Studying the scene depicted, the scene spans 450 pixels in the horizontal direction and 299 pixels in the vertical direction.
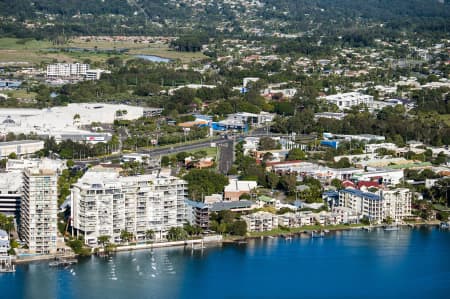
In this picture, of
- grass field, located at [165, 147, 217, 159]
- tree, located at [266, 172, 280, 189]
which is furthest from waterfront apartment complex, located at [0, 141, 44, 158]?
tree, located at [266, 172, 280, 189]

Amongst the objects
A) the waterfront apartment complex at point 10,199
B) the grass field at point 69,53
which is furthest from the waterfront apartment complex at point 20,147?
the grass field at point 69,53

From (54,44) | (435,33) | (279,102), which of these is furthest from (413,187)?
(435,33)

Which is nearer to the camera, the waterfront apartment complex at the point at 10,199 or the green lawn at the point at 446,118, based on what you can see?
the waterfront apartment complex at the point at 10,199

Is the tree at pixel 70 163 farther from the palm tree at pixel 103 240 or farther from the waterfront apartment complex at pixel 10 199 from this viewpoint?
the palm tree at pixel 103 240

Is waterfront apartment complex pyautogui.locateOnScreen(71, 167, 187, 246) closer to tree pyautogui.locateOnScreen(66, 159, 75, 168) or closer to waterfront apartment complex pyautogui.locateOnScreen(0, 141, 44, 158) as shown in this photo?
tree pyautogui.locateOnScreen(66, 159, 75, 168)


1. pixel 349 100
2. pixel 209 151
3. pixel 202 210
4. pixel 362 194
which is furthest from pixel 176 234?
pixel 349 100

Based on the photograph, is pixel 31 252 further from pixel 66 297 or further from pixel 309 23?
pixel 309 23
